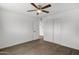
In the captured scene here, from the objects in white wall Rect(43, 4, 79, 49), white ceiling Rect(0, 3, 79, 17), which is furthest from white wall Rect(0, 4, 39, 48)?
white wall Rect(43, 4, 79, 49)

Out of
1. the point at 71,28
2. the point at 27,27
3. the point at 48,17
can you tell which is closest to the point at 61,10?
the point at 48,17

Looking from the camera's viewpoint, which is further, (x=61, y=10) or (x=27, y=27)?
(x=27, y=27)

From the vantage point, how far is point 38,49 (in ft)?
5.34

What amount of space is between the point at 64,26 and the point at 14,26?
3.05ft

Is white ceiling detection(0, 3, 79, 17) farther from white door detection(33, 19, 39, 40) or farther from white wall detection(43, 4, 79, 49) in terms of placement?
white door detection(33, 19, 39, 40)

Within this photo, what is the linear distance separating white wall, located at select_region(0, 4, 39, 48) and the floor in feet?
0.31

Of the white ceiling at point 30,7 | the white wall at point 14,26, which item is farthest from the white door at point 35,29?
the white ceiling at point 30,7

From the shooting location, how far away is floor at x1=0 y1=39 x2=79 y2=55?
62.6 inches

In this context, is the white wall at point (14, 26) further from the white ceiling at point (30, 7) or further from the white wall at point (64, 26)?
the white wall at point (64, 26)

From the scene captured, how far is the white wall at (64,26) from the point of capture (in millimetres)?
1533
